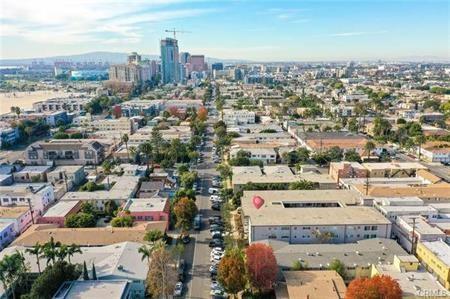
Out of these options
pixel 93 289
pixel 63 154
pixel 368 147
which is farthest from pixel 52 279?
pixel 368 147

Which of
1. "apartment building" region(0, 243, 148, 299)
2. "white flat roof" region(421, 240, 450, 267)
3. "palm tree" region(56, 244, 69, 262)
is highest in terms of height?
"palm tree" region(56, 244, 69, 262)

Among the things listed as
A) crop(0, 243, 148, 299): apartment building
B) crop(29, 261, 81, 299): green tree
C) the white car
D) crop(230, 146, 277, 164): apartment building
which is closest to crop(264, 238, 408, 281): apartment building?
crop(0, 243, 148, 299): apartment building

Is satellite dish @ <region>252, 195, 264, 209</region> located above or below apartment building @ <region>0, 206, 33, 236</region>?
above

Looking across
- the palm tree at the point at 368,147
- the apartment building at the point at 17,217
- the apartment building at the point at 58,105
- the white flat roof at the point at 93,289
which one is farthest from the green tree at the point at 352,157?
the apartment building at the point at 58,105

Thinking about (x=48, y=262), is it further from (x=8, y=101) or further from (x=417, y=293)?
(x=8, y=101)

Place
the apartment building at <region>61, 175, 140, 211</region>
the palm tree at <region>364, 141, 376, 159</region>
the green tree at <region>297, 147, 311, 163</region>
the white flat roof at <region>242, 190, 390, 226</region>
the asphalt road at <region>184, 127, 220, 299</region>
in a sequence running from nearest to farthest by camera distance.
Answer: the asphalt road at <region>184, 127, 220, 299</region> < the white flat roof at <region>242, 190, 390, 226</region> < the apartment building at <region>61, 175, 140, 211</region> < the green tree at <region>297, 147, 311, 163</region> < the palm tree at <region>364, 141, 376, 159</region>

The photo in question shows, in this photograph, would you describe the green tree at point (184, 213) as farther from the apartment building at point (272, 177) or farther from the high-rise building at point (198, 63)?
the high-rise building at point (198, 63)

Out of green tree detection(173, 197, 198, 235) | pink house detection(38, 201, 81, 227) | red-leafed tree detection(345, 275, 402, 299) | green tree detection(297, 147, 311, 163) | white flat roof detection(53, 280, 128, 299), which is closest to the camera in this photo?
red-leafed tree detection(345, 275, 402, 299)

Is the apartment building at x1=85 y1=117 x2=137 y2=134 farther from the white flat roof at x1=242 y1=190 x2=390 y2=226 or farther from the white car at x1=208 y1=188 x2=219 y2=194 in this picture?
the white flat roof at x1=242 y1=190 x2=390 y2=226
